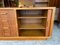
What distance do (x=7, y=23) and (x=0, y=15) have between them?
0.24 metres

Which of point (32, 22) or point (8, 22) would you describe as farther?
point (32, 22)

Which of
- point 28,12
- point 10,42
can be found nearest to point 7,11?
point 28,12

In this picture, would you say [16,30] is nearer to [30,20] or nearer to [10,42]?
[10,42]

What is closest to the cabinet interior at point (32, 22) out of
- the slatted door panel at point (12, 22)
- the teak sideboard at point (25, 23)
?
the teak sideboard at point (25, 23)

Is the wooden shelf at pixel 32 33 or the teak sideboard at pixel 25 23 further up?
the teak sideboard at pixel 25 23

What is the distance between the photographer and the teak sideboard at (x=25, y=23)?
2.09 m

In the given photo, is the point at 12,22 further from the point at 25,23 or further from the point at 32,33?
the point at 32,33

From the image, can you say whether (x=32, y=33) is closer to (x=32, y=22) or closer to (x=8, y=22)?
(x=32, y=22)

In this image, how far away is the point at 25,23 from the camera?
99.4 inches

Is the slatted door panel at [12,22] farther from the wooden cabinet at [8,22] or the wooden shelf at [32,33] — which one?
the wooden shelf at [32,33]

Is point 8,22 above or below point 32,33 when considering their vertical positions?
above

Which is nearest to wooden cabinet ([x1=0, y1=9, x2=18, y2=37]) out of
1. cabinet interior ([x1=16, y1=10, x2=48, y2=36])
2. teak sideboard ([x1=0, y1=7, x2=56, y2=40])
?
teak sideboard ([x1=0, y1=7, x2=56, y2=40])

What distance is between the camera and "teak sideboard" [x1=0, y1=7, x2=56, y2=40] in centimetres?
209

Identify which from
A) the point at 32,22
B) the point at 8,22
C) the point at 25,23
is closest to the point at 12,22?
the point at 8,22
